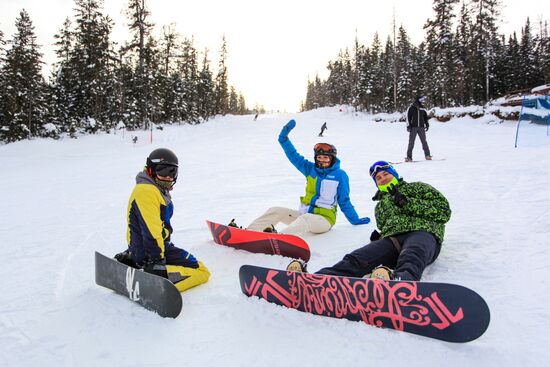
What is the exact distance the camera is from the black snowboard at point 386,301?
2029 millimetres

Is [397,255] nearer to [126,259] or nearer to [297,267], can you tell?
[297,267]

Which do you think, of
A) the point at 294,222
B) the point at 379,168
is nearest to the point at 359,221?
the point at 294,222

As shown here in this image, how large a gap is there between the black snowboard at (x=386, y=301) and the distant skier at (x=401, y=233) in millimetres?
196

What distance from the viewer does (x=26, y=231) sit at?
583cm

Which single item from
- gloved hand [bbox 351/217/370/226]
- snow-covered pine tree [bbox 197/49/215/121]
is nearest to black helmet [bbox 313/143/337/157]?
gloved hand [bbox 351/217/370/226]

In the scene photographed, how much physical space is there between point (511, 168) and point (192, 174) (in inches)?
320

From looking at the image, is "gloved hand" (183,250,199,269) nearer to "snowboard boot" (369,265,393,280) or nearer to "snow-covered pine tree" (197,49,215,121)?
"snowboard boot" (369,265,393,280)

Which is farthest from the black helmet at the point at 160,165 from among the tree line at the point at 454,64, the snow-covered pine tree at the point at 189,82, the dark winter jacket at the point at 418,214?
the snow-covered pine tree at the point at 189,82

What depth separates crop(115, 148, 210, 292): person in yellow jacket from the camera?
3.05 metres

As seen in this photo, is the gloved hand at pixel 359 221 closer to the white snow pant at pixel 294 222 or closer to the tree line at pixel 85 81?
the white snow pant at pixel 294 222

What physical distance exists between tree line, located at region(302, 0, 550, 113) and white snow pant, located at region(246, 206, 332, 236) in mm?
27660

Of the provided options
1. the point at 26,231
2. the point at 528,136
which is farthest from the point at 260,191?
the point at 528,136

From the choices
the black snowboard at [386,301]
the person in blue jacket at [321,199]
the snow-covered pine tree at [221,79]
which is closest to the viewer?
the black snowboard at [386,301]

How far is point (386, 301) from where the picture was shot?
2.28 m
